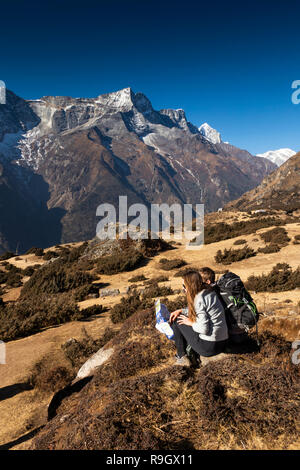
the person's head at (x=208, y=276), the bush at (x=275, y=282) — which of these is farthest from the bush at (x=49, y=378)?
the bush at (x=275, y=282)

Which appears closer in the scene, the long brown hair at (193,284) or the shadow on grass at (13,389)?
the long brown hair at (193,284)

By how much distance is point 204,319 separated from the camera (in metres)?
4.00

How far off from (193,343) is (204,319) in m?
0.60

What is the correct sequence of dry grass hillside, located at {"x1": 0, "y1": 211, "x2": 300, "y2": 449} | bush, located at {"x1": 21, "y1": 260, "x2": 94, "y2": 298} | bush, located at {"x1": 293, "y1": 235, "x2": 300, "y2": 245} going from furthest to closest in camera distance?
bush, located at {"x1": 293, "y1": 235, "x2": 300, "y2": 245}, bush, located at {"x1": 21, "y1": 260, "x2": 94, "y2": 298}, dry grass hillside, located at {"x1": 0, "y1": 211, "x2": 300, "y2": 449}

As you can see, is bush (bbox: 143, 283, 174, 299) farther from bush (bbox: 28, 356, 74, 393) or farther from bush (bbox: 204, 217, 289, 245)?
bush (bbox: 204, 217, 289, 245)

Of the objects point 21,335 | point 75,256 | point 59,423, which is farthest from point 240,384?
point 75,256

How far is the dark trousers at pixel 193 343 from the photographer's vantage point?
13.6 ft

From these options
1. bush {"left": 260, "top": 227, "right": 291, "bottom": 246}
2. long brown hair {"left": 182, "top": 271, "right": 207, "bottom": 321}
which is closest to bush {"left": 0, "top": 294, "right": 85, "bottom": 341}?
long brown hair {"left": 182, "top": 271, "right": 207, "bottom": 321}

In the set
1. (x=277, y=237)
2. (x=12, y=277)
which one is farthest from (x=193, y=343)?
(x=12, y=277)

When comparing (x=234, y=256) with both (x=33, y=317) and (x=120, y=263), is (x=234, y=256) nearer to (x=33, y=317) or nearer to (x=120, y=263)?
(x=120, y=263)

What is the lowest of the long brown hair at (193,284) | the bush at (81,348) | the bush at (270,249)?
the bush at (81,348)

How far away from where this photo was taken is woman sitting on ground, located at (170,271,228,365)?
4.00 meters

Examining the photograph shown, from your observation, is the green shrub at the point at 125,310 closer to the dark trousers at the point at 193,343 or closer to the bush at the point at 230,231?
the dark trousers at the point at 193,343
